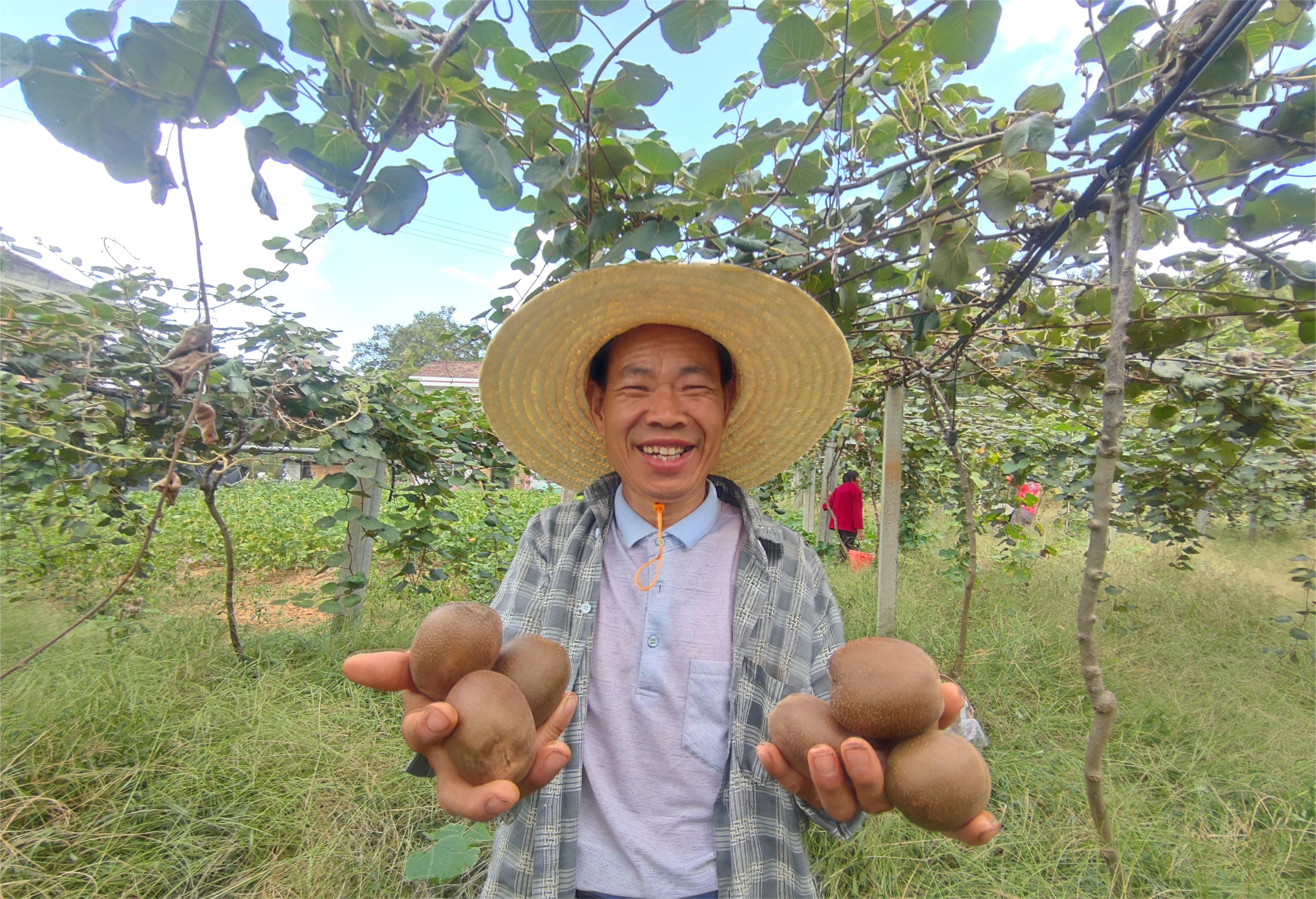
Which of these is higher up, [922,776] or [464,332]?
[464,332]

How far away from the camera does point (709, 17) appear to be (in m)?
0.99

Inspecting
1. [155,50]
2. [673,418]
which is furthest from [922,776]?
[155,50]

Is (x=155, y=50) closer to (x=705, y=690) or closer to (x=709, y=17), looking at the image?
(x=709, y=17)

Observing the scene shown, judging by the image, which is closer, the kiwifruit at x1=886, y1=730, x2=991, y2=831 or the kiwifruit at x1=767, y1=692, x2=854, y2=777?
the kiwifruit at x1=886, y1=730, x2=991, y2=831

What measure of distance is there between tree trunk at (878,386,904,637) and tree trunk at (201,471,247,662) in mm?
3389

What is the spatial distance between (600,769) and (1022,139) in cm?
148

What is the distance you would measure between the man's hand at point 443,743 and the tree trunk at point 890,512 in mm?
3096

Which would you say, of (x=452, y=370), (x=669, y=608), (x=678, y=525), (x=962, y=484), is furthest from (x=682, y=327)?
(x=452, y=370)

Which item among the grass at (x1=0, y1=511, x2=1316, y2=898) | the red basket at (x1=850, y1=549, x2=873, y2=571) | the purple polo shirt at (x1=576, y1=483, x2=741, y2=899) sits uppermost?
the purple polo shirt at (x1=576, y1=483, x2=741, y2=899)

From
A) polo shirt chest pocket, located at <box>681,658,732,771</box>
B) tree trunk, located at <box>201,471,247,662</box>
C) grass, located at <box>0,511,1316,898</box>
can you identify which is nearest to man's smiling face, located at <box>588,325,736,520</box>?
polo shirt chest pocket, located at <box>681,658,732,771</box>

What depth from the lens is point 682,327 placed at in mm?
1410

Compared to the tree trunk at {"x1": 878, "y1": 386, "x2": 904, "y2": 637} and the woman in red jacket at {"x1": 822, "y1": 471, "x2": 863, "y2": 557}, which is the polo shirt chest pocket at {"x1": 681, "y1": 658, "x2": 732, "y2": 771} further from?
the woman in red jacket at {"x1": 822, "y1": 471, "x2": 863, "y2": 557}

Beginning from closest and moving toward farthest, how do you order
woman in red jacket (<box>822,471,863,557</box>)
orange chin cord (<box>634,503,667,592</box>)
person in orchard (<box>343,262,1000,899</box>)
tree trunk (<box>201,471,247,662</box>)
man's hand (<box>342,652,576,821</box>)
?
man's hand (<box>342,652,576,821</box>), person in orchard (<box>343,262,1000,899</box>), orange chin cord (<box>634,503,667,592</box>), tree trunk (<box>201,471,247,662</box>), woman in red jacket (<box>822,471,863,557</box>)

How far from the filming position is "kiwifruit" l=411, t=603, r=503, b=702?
2.99 feet
